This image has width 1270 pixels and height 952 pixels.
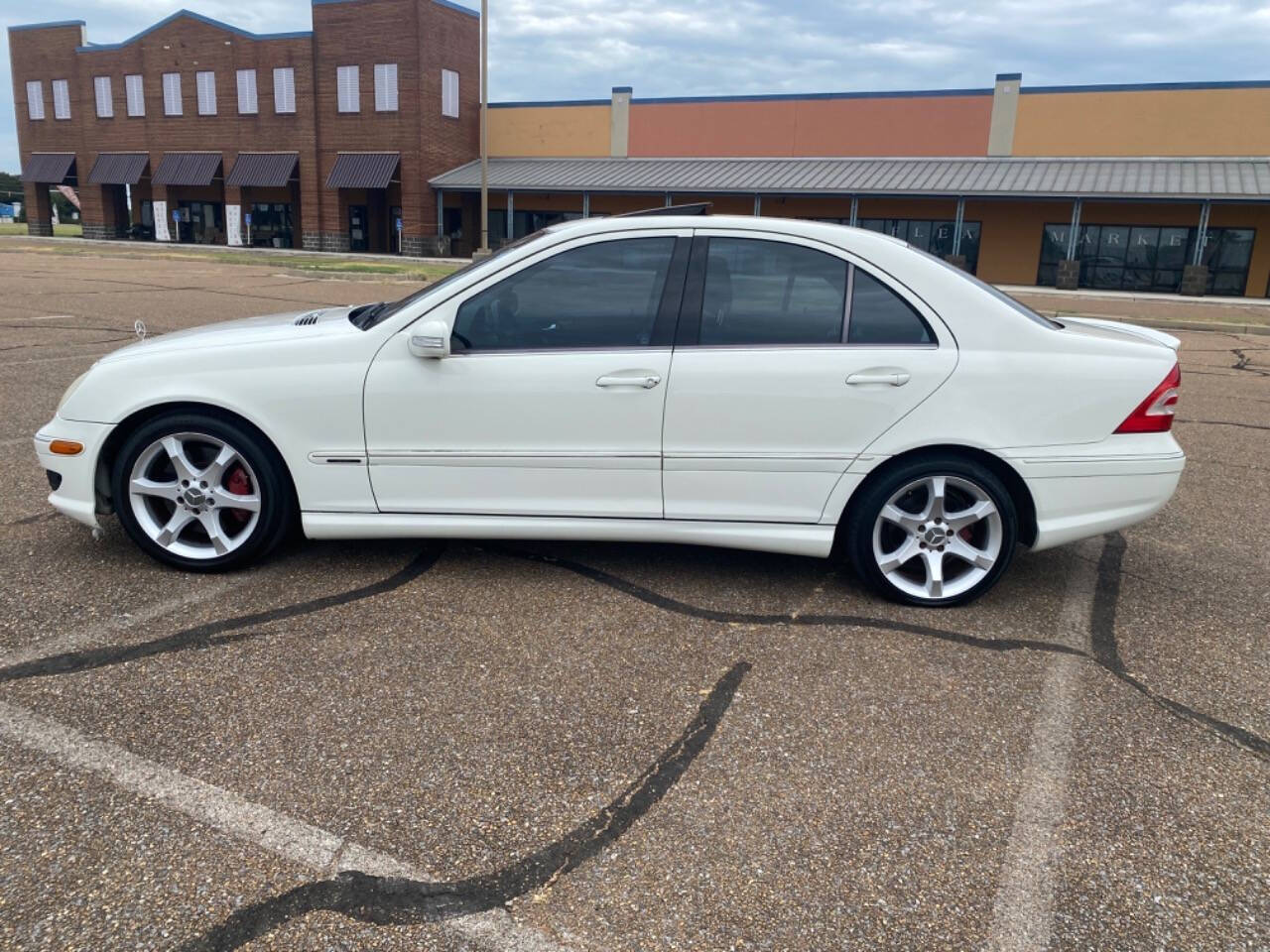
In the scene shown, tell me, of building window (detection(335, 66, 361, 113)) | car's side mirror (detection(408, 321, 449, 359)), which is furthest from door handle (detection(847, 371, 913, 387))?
building window (detection(335, 66, 361, 113))

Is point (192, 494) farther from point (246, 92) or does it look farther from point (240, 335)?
point (246, 92)

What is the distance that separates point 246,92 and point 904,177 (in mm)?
28958

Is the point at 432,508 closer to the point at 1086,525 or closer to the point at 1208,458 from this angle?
the point at 1086,525

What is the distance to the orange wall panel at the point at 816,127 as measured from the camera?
34.5 metres

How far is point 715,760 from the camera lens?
2908mm

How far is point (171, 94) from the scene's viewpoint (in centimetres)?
4438

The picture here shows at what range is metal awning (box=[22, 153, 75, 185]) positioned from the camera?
47.4 meters

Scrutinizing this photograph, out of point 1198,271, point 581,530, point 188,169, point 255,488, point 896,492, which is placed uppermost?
point 188,169

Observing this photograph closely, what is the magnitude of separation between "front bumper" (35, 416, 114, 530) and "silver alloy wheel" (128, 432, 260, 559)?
17 centimetres

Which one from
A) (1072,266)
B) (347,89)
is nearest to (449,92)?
(347,89)

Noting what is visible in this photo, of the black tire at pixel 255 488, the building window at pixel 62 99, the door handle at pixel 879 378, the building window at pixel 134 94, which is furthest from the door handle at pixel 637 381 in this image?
the building window at pixel 62 99

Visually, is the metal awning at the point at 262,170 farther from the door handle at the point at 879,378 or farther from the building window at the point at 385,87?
the door handle at the point at 879,378

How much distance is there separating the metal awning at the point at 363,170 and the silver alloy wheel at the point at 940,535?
39693 millimetres

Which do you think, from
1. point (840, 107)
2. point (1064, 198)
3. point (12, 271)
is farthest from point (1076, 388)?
point (840, 107)
